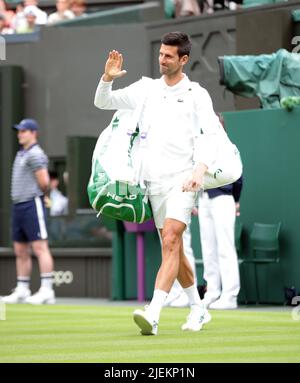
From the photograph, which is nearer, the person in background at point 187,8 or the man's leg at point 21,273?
the man's leg at point 21,273

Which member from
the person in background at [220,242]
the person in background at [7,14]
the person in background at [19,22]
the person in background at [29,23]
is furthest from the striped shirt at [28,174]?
the person in background at [7,14]

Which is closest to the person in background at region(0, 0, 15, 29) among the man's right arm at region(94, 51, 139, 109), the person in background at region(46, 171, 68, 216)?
the person in background at region(46, 171, 68, 216)

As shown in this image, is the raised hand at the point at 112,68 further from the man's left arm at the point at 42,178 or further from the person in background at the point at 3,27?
the person in background at the point at 3,27

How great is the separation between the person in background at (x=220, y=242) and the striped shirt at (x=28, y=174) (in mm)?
2266

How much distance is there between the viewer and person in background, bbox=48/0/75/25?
21.9 meters

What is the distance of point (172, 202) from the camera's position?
9.42m

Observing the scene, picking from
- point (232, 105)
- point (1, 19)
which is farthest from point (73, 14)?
point (232, 105)

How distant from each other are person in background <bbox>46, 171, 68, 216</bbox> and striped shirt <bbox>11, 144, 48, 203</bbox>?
381cm

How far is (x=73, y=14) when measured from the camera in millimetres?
22156

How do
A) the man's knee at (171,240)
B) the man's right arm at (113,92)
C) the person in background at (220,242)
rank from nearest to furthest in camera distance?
the man's knee at (171,240) → the man's right arm at (113,92) → the person in background at (220,242)

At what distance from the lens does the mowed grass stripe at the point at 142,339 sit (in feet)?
25.8

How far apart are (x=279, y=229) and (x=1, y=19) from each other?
9.51 meters

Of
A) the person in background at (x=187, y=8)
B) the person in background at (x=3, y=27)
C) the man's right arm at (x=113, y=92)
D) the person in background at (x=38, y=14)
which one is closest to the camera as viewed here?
the man's right arm at (x=113, y=92)

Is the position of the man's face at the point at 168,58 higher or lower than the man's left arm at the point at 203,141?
higher
